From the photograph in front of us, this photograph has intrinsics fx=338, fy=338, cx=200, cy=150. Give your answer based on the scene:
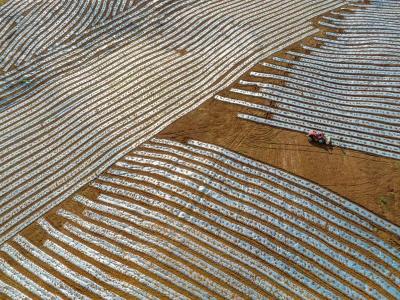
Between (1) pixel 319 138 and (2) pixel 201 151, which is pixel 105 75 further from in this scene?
(1) pixel 319 138

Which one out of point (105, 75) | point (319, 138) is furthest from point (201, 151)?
point (105, 75)

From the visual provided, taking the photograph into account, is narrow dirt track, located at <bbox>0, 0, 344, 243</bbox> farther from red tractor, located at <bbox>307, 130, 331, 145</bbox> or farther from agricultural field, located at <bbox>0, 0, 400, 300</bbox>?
red tractor, located at <bbox>307, 130, 331, 145</bbox>

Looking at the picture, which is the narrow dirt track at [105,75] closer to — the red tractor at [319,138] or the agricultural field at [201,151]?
the agricultural field at [201,151]

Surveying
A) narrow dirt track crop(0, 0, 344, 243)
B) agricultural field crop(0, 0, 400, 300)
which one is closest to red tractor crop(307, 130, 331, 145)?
agricultural field crop(0, 0, 400, 300)

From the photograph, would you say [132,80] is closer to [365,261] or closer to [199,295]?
[199,295]

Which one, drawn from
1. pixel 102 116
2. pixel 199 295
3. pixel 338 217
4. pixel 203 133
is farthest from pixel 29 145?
pixel 338 217

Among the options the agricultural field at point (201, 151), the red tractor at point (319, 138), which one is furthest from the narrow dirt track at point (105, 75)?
the red tractor at point (319, 138)
